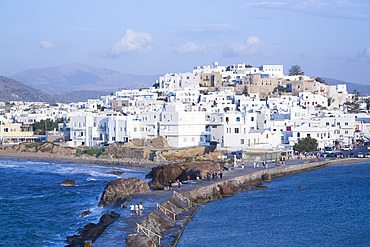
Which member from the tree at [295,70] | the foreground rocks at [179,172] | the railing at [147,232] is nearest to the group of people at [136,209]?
the railing at [147,232]

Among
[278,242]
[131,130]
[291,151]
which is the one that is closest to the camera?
[278,242]

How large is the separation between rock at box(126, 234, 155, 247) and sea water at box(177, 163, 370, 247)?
288 cm

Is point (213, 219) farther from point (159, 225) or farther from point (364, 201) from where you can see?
point (364, 201)

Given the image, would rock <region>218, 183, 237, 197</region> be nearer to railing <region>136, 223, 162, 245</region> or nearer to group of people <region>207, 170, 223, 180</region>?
group of people <region>207, 170, 223, 180</region>

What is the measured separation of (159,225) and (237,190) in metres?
14.4

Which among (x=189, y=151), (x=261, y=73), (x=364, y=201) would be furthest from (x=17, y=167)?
(x=261, y=73)

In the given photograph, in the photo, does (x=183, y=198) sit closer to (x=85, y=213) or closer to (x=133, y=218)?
(x=85, y=213)

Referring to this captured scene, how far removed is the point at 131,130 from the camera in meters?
69.9

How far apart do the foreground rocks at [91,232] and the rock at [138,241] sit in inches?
96.7

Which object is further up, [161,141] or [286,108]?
[286,108]

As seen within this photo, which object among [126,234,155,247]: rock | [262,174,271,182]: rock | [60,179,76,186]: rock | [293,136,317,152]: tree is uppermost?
[293,136,317,152]: tree

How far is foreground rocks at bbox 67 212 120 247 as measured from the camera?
25172 millimetres

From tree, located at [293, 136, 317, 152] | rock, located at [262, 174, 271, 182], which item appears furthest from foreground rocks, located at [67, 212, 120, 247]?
tree, located at [293, 136, 317, 152]

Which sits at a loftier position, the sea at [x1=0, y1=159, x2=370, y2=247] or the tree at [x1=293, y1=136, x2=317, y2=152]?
the tree at [x1=293, y1=136, x2=317, y2=152]
